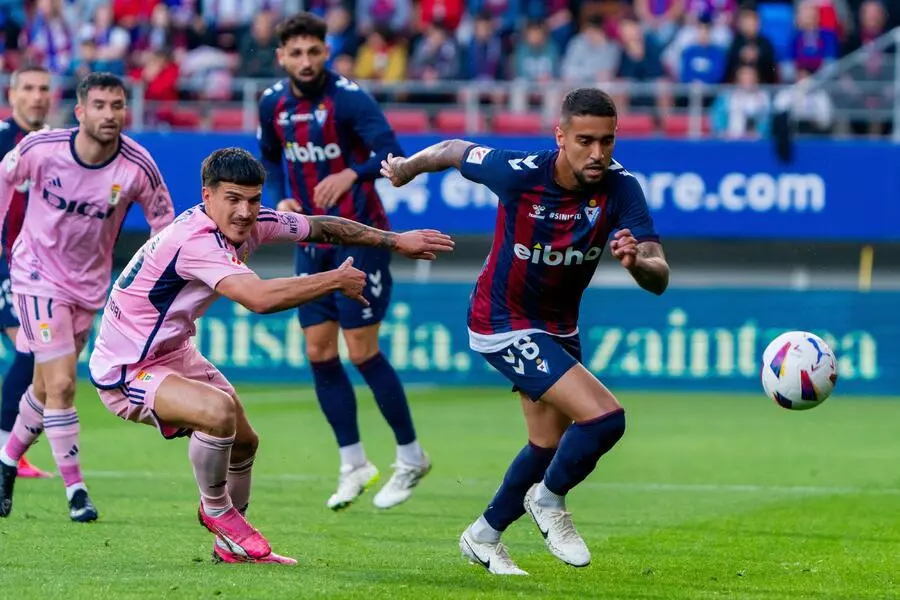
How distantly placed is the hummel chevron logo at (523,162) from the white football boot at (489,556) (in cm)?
160

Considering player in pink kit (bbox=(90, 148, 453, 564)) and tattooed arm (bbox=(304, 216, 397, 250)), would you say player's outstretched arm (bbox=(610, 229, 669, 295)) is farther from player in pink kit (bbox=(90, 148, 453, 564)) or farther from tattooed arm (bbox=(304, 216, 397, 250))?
tattooed arm (bbox=(304, 216, 397, 250))

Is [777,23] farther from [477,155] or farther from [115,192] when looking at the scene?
[477,155]

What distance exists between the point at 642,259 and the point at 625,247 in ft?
0.75

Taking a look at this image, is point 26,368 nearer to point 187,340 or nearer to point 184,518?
point 184,518

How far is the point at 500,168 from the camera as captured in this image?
6.88 meters

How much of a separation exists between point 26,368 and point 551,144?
8947 mm

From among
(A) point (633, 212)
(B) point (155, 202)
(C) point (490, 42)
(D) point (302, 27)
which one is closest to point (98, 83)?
(B) point (155, 202)

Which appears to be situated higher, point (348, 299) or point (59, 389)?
point (348, 299)

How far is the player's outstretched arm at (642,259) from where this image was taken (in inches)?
236

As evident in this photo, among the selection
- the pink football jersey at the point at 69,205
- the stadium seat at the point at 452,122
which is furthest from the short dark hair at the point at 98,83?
the stadium seat at the point at 452,122

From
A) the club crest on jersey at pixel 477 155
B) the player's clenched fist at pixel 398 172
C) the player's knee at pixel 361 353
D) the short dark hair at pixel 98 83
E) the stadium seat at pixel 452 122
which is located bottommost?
the player's knee at pixel 361 353

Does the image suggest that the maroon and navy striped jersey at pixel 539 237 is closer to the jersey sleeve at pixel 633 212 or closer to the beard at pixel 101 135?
the jersey sleeve at pixel 633 212

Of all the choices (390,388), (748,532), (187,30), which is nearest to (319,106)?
(390,388)

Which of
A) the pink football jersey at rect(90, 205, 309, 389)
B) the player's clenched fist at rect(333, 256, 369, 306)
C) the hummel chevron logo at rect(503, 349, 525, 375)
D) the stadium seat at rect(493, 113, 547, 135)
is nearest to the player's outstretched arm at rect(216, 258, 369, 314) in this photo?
the player's clenched fist at rect(333, 256, 369, 306)
